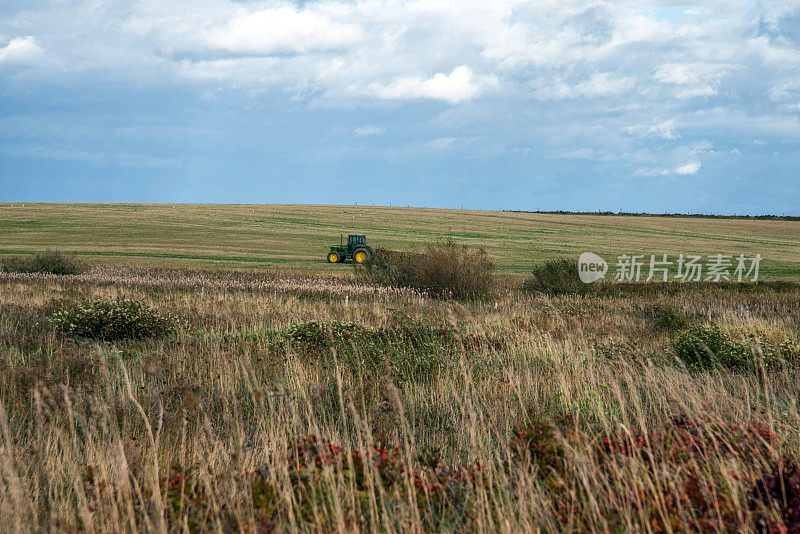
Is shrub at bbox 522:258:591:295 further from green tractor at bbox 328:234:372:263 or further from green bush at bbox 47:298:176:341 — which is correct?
green tractor at bbox 328:234:372:263

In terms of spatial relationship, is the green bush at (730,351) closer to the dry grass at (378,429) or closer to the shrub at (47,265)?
the dry grass at (378,429)

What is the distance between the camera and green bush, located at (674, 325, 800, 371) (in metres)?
8.87

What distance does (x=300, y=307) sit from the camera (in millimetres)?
14781

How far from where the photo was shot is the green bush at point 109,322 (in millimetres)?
10617

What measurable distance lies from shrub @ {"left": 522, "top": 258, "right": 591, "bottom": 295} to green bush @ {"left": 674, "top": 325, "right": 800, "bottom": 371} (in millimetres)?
11248

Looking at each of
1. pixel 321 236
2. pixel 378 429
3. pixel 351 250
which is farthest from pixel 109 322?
pixel 321 236

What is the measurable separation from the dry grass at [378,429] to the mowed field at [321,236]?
22.3 meters

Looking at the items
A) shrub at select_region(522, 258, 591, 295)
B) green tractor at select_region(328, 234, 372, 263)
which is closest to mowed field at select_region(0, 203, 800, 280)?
green tractor at select_region(328, 234, 372, 263)

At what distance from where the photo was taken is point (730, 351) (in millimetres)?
9070

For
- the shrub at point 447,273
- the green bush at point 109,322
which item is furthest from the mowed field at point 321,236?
the green bush at point 109,322

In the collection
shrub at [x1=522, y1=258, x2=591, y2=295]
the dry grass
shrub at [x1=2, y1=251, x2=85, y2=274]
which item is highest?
shrub at [x1=522, y1=258, x2=591, y2=295]

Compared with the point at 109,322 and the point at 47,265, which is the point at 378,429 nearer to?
the point at 109,322

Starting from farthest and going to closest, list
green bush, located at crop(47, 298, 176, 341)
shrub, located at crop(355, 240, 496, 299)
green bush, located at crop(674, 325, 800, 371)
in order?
shrub, located at crop(355, 240, 496, 299), green bush, located at crop(47, 298, 176, 341), green bush, located at crop(674, 325, 800, 371)

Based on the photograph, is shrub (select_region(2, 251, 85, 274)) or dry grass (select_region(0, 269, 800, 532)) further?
shrub (select_region(2, 251, 85, 274))
